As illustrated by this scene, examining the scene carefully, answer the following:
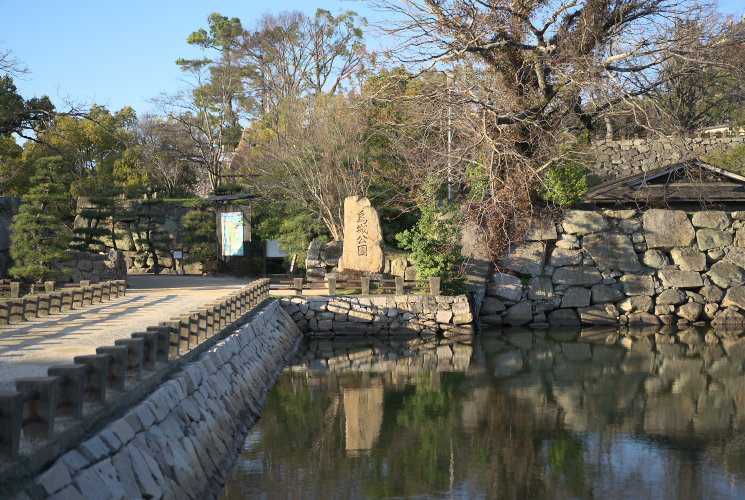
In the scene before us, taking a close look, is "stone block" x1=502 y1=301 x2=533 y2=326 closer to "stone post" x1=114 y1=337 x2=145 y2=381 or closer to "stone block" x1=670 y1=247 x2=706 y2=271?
"stone block" x1=670 y1=247 x2=706 y2=271

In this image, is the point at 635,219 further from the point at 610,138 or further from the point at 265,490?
the point at 265,490

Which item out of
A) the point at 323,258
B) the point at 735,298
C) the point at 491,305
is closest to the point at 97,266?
the point at 323,258

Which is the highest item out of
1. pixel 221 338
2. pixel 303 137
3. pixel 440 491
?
pixel 303 137

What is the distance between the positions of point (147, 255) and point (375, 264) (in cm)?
1443

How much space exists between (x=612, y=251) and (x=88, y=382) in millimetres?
18234

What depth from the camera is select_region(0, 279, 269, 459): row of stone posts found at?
4.94m

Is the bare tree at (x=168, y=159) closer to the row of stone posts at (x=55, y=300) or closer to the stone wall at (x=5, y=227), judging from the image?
the stone wall at (x=5, y=227)

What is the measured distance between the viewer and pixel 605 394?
13.0 metres

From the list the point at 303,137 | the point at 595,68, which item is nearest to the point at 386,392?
the point at 595,68

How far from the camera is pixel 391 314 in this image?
2000 cm

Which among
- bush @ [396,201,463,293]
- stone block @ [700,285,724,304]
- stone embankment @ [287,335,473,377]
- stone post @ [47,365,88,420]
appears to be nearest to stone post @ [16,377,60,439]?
stone post @ [47,365,88,420]

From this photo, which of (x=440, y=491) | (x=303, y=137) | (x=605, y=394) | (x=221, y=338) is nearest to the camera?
(x=440, y=491)

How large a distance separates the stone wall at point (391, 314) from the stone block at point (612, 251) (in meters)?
4.66

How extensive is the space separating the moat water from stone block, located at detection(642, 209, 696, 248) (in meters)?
4.82
